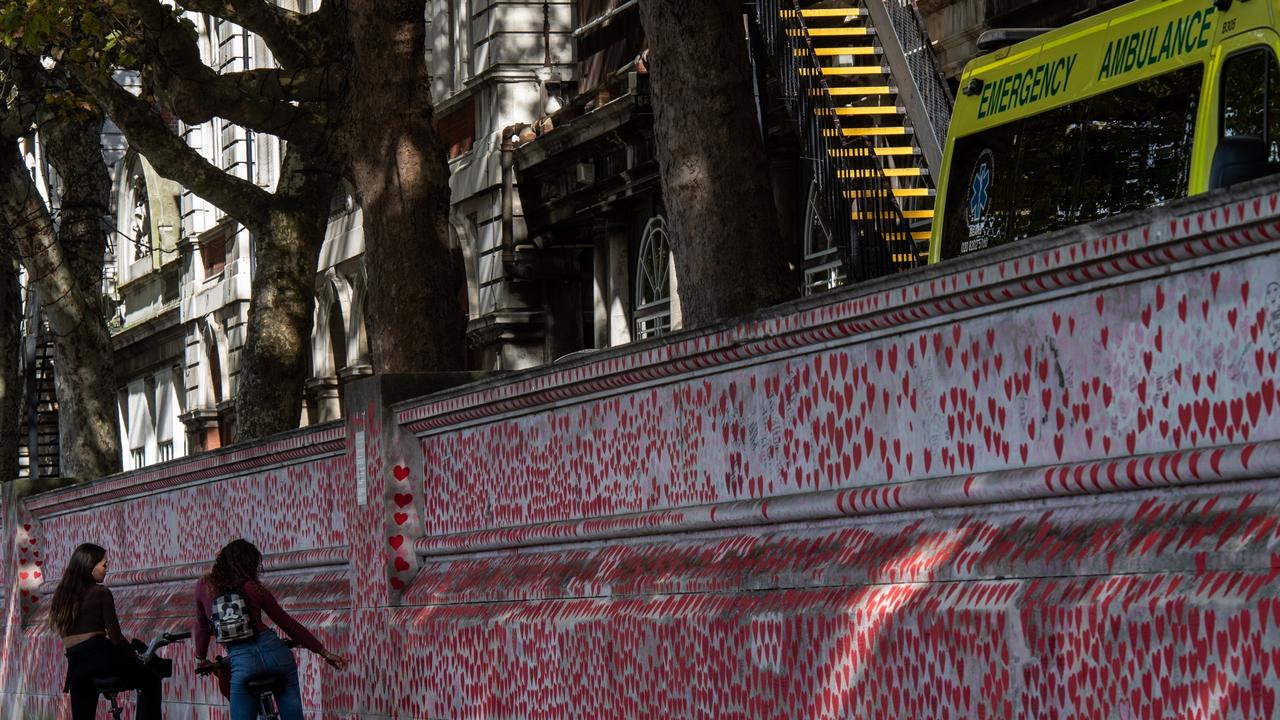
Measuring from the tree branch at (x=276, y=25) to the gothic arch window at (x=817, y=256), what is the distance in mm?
4710

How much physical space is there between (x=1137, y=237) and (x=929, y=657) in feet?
5.25

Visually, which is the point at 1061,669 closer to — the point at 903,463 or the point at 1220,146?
the point at 903,463

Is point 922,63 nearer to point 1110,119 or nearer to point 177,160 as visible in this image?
point 177,160

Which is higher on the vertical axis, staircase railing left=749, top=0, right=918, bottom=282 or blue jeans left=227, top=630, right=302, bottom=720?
staircase railing left=749, top=0, right=918, bottom=282

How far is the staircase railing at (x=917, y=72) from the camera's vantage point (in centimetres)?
2086

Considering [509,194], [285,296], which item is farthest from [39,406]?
[285,296]

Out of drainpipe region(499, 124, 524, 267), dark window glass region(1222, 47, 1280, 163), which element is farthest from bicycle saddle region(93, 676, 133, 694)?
drainpipe region(499, 124, 524, 267)

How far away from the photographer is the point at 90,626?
47.7 ft

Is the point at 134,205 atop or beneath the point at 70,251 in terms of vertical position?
atop

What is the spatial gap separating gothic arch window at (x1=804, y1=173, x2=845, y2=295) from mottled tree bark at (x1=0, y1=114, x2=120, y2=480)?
7.73 m

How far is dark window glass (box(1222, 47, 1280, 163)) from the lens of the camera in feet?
32.8

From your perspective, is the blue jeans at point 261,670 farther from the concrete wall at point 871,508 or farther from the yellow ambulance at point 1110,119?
the yellow ambulance at point 1110,119

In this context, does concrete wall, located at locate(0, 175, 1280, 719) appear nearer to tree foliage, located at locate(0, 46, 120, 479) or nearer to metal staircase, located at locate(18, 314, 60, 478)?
tree foliage, located at locate(0, 46, 120, 479)

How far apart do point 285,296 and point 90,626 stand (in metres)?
5.49
